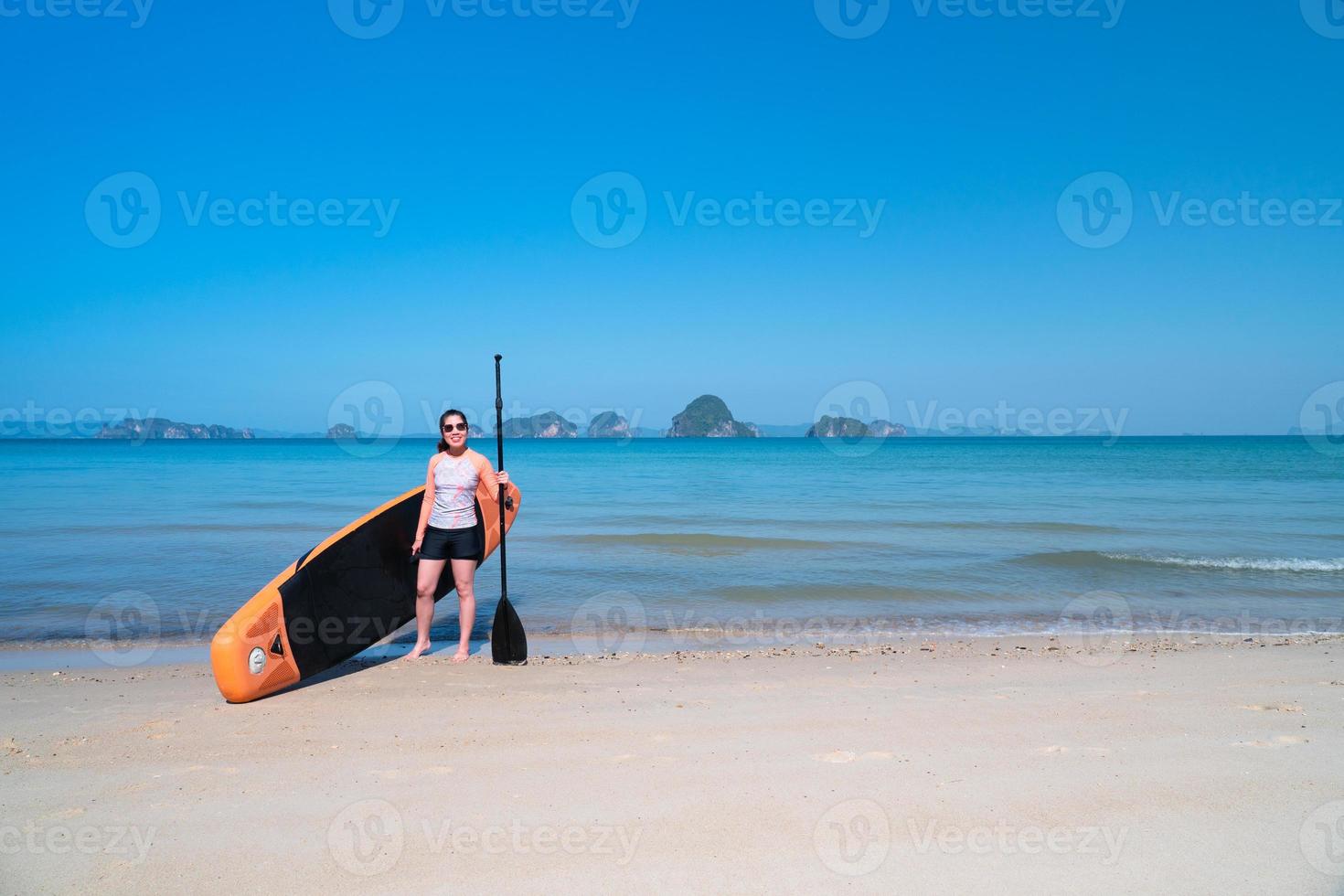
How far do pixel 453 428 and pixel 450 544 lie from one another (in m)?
0.89

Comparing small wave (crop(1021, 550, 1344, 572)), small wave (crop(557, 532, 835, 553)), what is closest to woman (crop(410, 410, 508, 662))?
small wave (crop(557, 532, 835, 553))

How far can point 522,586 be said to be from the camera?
8.81 m

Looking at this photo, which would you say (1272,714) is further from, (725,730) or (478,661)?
(478,661)

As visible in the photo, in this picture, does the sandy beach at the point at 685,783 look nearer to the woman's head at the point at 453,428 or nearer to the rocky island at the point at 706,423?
the woman's head at the point at 453,428

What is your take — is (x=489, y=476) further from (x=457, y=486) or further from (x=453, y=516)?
(x=453, y=516)

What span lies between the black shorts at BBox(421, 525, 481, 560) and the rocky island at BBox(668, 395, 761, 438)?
153m

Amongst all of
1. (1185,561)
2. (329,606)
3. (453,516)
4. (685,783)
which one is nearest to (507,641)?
(453,516)

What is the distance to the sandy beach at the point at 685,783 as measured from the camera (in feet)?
8.99

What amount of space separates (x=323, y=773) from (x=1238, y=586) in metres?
9.76

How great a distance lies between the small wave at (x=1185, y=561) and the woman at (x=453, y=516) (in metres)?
7.94

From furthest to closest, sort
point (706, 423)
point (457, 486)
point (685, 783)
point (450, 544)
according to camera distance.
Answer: point (706, 423) → point (450, 544) → point (457, 486) → point (685, 783)

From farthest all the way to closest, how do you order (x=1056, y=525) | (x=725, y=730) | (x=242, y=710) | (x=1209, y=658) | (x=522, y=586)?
(x=1056, y=525) < (x=522, y=586) < (x=1209, y=658) < (x=242, y=710) < (x=725, y=730)

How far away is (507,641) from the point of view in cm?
564

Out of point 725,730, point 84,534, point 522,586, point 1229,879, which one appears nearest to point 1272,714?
point 1229,879
